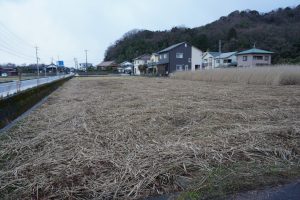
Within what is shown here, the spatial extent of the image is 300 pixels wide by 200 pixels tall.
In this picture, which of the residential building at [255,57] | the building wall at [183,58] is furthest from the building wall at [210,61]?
the building wall at [183,58]

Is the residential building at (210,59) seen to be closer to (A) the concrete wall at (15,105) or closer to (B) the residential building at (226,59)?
(B) the residential building at (226,59)

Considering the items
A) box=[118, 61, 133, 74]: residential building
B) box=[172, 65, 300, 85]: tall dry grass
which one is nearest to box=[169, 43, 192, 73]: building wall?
box=[172, 65, 300, 85]: tall dry grass

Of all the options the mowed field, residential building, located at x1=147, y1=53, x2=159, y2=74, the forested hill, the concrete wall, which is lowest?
the mowed field

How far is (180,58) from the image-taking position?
3684 centimetres

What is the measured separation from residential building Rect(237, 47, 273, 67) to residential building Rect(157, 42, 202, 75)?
257 inches

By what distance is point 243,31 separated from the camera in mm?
51125

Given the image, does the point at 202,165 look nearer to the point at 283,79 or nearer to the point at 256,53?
the point at 283,79

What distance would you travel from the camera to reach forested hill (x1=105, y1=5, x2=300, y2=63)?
41406 millimetres

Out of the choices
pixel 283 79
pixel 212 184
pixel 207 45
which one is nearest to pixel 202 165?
pixel 212 184

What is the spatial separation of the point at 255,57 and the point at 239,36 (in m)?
16.7

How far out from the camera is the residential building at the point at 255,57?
1379 inches

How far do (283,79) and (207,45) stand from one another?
1597 inches

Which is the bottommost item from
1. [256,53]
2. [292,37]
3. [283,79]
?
[283,79]

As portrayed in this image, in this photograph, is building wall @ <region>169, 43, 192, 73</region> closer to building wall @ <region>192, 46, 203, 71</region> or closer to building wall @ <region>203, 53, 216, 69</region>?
building wall @ <region>192, 46, 203, 71</region>
